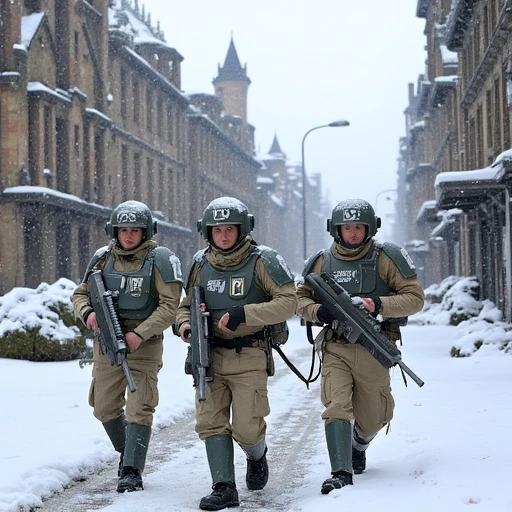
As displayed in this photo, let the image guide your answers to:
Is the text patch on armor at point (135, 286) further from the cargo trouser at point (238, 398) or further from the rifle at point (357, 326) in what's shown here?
the rifle at point (357, 326)

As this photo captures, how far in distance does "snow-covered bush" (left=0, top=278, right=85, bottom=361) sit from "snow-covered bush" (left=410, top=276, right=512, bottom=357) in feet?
22.0

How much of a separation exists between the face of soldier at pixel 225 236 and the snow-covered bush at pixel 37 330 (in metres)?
10.8

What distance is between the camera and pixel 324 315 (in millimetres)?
6383

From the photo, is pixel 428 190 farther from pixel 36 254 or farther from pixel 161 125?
pixel 36 254

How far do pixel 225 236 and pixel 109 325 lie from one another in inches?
38.6

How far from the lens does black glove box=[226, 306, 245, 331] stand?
614 cm

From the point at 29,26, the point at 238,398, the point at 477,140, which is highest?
the point at 29,26

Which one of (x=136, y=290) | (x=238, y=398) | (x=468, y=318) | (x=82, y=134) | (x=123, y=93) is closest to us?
(x=238, y=398)

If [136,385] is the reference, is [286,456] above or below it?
below

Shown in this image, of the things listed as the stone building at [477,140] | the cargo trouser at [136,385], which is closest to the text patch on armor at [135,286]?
the cargo trouser at [136,385]

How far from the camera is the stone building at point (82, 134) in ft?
89.6

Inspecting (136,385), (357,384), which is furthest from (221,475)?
(357,384)

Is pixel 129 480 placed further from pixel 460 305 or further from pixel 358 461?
pixel 460 305

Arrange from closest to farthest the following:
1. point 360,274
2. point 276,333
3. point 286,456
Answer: point 276,333
point 360,274
point 286,456
